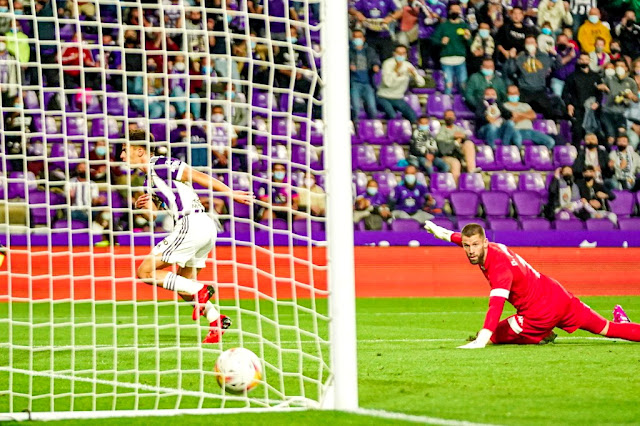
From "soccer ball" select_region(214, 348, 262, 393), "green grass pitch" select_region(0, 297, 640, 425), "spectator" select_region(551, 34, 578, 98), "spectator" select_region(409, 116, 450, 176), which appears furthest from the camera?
"spectator" select_region(551, 34, 578, 98)

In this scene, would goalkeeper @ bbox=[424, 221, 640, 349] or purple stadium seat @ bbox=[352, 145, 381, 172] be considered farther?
purple stadium seat @ bbox=[352, 145, 381, 172]

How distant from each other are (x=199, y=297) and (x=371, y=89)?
9147 millimetres

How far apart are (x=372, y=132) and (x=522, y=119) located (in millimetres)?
2491

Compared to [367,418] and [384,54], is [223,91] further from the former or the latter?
[367,418]

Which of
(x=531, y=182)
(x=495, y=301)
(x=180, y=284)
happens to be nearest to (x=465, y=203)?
(x=531, y=182)

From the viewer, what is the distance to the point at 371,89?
1723 cm

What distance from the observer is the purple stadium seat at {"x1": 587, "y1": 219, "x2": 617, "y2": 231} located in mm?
16266

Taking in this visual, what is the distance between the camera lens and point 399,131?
675 inches

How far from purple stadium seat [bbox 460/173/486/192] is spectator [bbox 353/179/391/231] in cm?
143

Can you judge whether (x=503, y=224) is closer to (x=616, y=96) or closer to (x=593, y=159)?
(x=593, y=159)

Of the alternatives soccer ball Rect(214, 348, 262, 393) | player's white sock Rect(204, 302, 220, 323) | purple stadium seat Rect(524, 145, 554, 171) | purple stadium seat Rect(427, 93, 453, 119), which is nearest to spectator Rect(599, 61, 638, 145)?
purple stadium seat Rect(524, 145, 554, 171)

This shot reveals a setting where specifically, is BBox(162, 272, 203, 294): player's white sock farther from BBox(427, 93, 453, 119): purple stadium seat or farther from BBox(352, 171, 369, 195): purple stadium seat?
BBox(427, 93, 453, 119): purple stadium seat

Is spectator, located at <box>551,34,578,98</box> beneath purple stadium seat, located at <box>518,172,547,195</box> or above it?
above

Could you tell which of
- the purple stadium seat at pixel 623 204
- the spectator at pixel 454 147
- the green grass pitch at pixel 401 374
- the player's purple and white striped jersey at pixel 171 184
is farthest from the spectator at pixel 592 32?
the player's purple and white striped jersey at pixel 171 184
